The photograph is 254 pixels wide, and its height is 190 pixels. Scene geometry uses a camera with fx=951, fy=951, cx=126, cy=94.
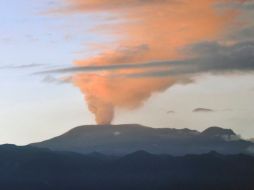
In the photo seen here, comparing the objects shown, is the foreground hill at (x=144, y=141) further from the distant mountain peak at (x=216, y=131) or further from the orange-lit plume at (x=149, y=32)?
the orange-lit plume at (x=149, y=32)

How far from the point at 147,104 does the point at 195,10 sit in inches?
37.1

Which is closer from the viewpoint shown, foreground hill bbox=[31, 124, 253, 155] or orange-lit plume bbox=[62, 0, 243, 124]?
foreground hill bbox=[31, 124, 253, 155]

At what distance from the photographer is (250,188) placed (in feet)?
27.5

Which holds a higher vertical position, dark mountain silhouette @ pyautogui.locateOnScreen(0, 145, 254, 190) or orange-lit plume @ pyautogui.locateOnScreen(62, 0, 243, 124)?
orange-lit plume @ pyautogui.locateOnScreen(62, 0, 243, 124)

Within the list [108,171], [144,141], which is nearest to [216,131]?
[144,141]

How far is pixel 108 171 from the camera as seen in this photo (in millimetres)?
8266

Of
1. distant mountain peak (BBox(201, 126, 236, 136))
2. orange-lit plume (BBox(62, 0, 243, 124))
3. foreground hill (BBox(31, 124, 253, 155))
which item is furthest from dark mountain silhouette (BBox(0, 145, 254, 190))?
orange-lit plume (BBox(62, 0, 243, 124))

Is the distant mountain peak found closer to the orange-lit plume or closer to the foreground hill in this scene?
the foreground hill

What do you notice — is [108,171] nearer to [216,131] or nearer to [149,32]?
[216,131]

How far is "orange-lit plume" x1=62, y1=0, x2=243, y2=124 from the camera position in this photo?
27.6 feet

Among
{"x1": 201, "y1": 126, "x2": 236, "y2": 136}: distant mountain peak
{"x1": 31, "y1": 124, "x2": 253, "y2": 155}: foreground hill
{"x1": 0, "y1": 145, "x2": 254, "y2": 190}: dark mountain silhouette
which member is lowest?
{"x1": 0, "y1": 145, "x2": 254, "y2": 190}: dark mountain silhouette

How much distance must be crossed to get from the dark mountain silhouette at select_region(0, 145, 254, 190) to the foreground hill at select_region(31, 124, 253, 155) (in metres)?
0.06

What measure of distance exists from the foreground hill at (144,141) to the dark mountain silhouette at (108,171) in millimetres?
60

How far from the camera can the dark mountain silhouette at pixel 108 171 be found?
27.0 feet
